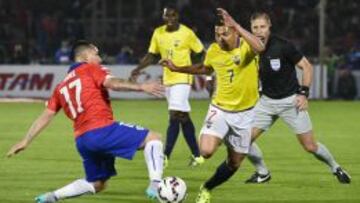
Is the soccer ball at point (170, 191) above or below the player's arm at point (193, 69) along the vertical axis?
below

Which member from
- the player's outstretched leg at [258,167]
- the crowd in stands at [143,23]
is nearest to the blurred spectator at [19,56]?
the crowd in stands at [143,23]

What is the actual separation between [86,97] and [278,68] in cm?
352

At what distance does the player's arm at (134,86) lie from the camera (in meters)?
8.66

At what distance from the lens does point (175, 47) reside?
15461 millimetres

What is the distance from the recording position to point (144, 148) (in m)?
9.38

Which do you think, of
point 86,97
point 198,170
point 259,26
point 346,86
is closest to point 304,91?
point 259,26

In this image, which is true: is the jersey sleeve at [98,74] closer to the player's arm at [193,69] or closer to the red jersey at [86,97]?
the red jersey at [86,97]

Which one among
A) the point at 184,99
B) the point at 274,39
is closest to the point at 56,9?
the point at 184,99

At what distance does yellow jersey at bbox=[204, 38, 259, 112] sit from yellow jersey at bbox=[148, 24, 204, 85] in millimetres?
4512

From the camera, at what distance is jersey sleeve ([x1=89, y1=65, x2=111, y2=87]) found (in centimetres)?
934

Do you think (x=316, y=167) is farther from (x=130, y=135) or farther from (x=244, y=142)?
(x=130, y=135)

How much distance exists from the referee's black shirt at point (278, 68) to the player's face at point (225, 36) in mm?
1492

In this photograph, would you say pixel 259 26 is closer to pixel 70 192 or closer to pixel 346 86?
pixel 70 192

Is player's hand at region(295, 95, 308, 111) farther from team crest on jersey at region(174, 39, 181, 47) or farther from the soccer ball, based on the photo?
team crest on jersey at region(174, 39, 181, 47)
